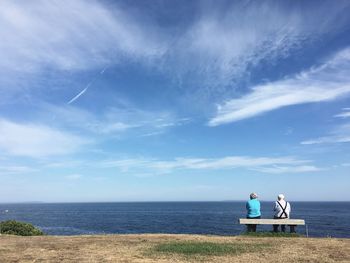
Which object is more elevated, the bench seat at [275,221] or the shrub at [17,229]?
the bench seat at [275,221]

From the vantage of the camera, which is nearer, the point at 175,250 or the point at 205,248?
the point at 175,250

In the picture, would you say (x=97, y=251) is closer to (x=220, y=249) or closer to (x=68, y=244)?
(x=68, y=244)

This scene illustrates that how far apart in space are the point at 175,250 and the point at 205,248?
1.02 m

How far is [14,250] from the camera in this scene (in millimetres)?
14383

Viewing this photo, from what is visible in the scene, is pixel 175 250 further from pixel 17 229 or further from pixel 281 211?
pixel 17 229

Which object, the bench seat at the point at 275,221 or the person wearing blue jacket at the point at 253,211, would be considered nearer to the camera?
the bench seat at the point at 275,221

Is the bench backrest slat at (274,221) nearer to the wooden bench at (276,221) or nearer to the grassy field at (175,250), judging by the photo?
the wooden bench at (276,221)

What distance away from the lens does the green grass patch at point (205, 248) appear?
44.2ft

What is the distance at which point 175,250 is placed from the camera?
13852 mm

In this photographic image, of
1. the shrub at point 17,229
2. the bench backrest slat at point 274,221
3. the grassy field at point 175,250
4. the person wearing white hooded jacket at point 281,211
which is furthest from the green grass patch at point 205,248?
the shrub at point 17,229

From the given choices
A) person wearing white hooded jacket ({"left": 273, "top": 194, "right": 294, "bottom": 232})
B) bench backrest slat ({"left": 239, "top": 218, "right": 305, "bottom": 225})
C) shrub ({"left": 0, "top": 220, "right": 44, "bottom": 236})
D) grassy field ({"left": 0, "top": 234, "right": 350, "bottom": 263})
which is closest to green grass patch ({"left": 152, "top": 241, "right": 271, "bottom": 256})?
grassy field ({"left": 0, "top": 234, "right": 350, "bottom": 263})

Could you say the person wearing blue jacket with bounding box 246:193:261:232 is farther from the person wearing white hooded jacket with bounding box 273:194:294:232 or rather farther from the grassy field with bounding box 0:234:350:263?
the grassy field with bounding box 0:234:350:263

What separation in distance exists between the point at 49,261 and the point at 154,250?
3451mm

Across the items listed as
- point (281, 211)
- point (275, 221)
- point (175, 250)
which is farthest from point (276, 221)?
point (175, 250)
